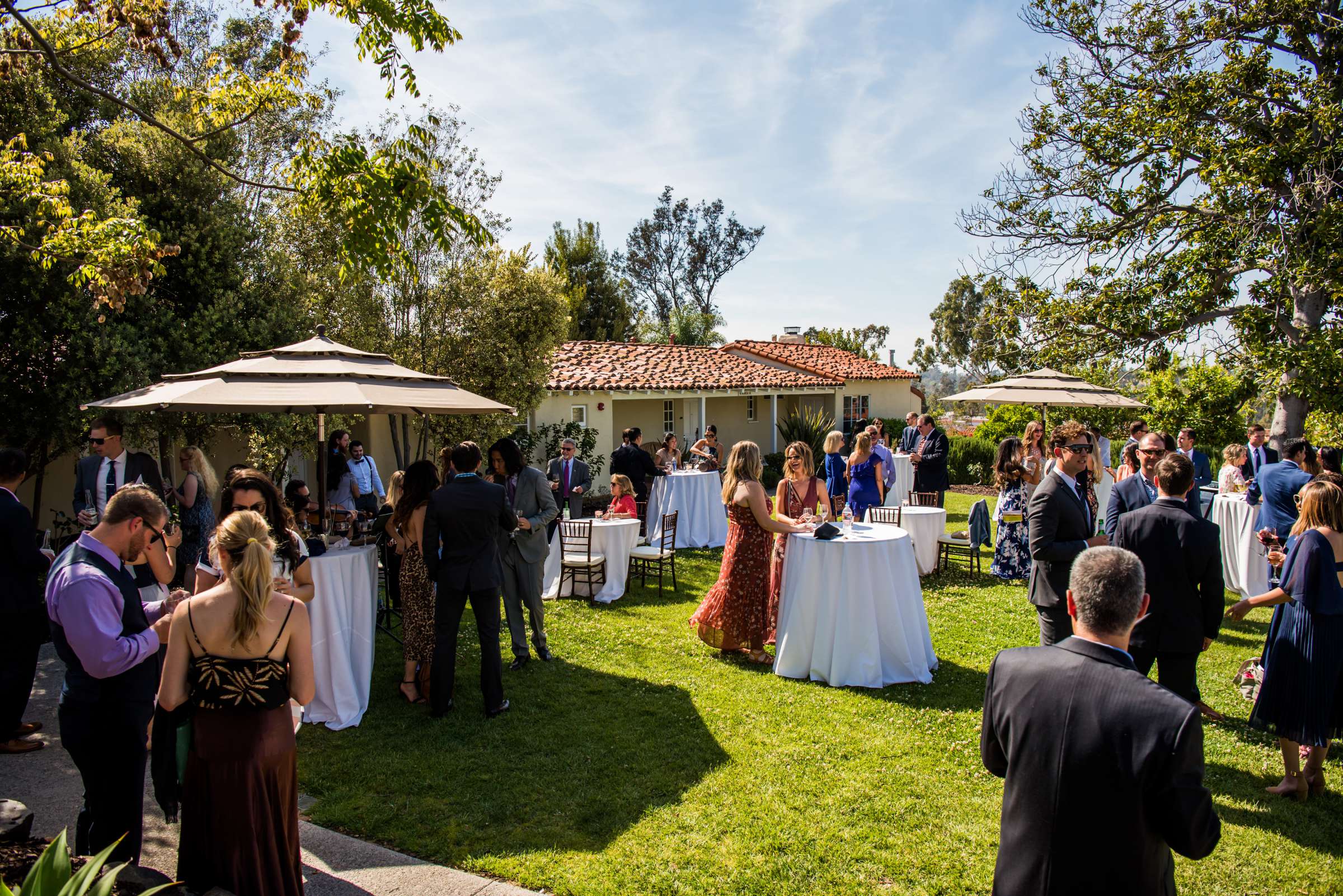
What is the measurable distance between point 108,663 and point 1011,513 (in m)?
8.17

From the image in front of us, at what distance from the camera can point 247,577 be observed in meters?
2.83

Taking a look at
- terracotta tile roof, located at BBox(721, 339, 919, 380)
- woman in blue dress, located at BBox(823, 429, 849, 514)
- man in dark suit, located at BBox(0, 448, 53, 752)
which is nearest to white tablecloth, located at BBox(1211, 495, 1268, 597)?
woman in blue dress, located at BBox(823, 429, 849, 514)

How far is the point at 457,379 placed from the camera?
1463 cm

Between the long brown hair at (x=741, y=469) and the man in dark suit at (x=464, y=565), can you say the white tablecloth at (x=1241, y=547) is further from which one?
the man in dark suit at (x=464, y=565)

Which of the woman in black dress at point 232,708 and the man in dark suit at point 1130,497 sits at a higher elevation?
the man in dark suit at point 1130,497

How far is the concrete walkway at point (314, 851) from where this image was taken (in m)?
3.61

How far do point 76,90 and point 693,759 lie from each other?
14373 mm

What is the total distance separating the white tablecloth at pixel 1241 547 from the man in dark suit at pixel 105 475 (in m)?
11.0

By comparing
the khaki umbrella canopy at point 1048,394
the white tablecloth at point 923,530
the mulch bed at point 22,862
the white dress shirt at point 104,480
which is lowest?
the mulch bed at point 22,862

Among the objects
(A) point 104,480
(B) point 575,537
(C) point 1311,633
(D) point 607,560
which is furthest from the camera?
(D) point 607,560

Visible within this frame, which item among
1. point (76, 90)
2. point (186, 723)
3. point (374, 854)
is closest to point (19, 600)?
point (186, 723)

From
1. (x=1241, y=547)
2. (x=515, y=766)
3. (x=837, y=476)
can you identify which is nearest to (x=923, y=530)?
(x=837, y=476)

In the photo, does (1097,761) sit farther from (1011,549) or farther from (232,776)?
(1011,549)

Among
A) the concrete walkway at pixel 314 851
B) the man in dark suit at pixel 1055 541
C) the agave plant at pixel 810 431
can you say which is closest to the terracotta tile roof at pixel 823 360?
the agave plant at pixel 810 431
